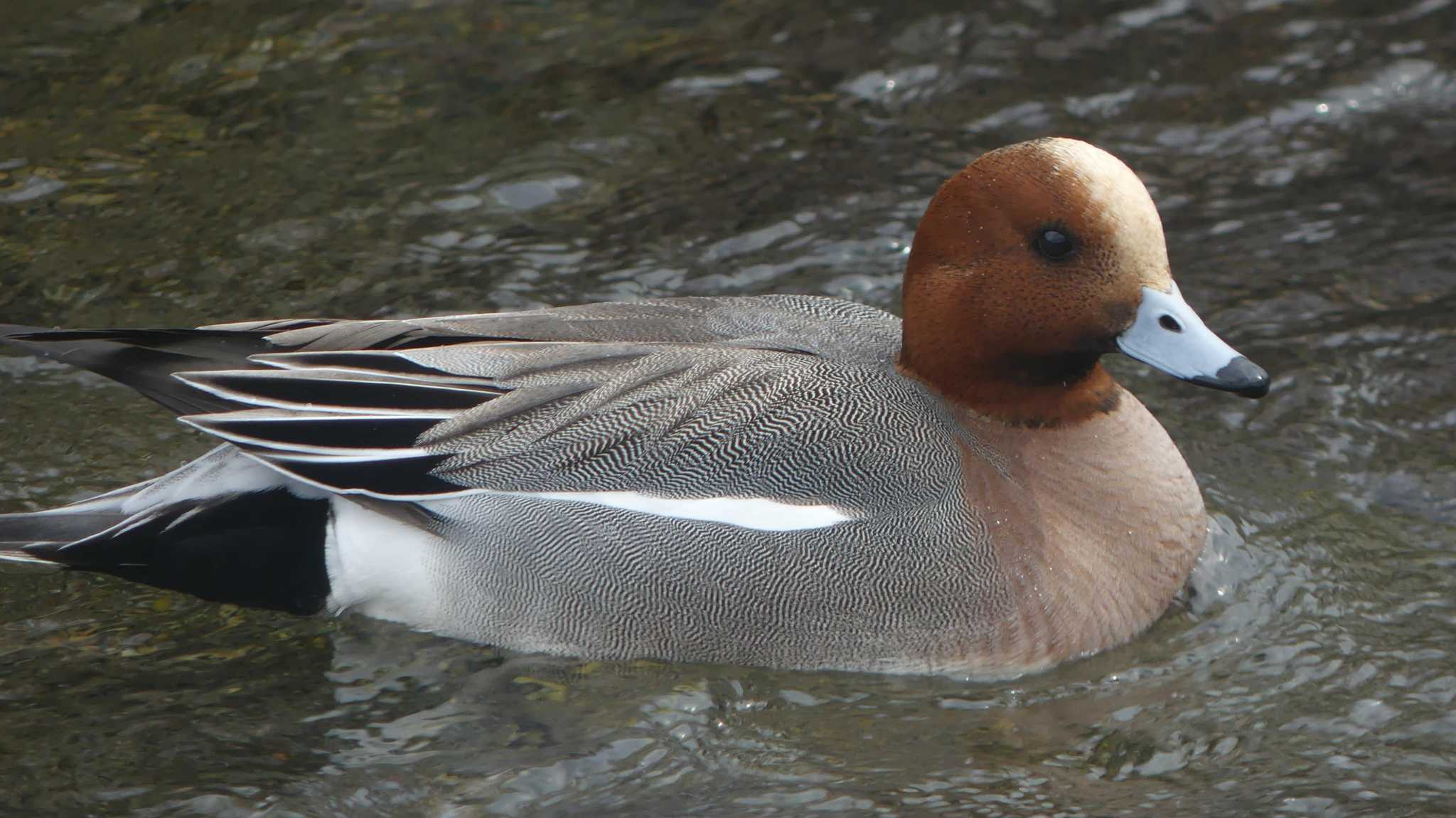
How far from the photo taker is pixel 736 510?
14.8ft

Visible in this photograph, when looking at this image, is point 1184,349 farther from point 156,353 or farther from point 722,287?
point 156,353

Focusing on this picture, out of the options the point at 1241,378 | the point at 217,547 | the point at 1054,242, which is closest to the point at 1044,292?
the point at 1054,242

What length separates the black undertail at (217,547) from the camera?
4633mm

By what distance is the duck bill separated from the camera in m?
4.41

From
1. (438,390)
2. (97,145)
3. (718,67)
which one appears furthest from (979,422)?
(97,145)

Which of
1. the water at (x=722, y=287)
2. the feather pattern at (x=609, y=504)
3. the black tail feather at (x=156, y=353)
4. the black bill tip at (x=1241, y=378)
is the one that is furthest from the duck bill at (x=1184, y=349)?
the black tail feather at (x=156, y=353)

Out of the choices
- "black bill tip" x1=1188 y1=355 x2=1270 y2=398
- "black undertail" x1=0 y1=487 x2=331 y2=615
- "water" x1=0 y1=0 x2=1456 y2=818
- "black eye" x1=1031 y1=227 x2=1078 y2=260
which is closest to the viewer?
"water" x1=0 y1=0 x2=1456 y2=818

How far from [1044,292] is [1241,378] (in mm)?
536

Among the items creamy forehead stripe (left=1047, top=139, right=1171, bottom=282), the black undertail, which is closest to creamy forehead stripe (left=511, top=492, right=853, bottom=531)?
the black undertail

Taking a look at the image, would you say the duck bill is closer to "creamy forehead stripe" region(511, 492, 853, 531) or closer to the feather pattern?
the feather pattern

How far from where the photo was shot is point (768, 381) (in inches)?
182

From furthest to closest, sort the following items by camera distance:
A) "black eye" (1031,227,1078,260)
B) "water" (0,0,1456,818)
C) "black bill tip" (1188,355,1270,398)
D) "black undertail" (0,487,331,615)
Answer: "black undertail" (0,487,331,615) → "black eye" (1031,227,1078,260) → "black bill tip" (1188,355,1270,398) → "water" (0,0,1456,818)

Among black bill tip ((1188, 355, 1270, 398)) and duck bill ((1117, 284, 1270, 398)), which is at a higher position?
duck bill ((1117, 284, 1270, 398))

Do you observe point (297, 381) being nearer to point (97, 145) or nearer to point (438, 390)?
point (438, 390)
